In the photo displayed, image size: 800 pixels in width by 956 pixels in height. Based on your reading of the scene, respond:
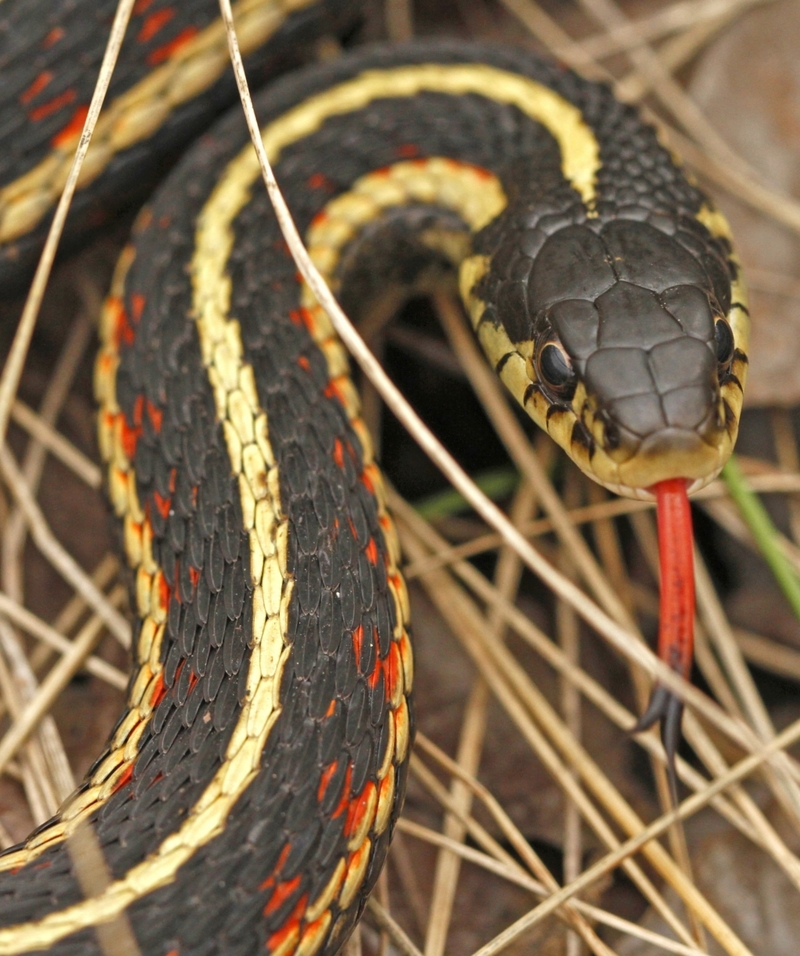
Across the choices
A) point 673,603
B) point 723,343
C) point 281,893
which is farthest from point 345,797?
point 723,343

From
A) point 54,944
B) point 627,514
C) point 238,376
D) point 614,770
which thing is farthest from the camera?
point 627,514

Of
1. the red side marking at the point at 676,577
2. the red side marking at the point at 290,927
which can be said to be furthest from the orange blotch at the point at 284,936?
the red side marking at the point at 676,577

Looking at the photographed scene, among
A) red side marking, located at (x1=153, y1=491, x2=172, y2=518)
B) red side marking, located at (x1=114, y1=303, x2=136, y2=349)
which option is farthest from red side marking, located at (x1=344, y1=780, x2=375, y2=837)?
red side marking, located at (x1=114, y1=303, x2=136, y2=349)

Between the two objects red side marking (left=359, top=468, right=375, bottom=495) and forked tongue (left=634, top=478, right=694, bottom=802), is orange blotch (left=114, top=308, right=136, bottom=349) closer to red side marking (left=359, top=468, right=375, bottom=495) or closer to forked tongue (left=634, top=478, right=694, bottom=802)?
red side marking (left=359, top=468, right=375, bottom=495)

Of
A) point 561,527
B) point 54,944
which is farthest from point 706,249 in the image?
point 54,944

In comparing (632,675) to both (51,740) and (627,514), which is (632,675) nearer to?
(627,514)

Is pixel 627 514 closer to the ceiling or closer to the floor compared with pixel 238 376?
closer to the floor

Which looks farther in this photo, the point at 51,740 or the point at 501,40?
the point at 501,40

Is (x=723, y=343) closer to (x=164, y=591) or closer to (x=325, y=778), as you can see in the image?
(x=325, y=778)
